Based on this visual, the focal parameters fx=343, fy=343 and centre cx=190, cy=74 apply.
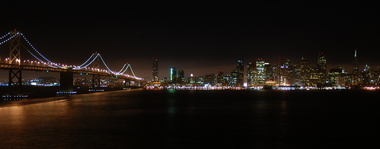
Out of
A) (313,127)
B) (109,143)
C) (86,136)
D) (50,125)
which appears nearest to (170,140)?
(109,143)

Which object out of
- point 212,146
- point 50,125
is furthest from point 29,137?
point 212,146

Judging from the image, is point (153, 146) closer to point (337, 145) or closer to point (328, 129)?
point (337, 145)

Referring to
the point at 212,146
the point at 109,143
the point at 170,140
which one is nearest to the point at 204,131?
the point at 170,140

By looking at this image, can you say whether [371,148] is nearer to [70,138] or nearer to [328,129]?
[328,129]

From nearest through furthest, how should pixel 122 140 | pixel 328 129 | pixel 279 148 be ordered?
pixel 279 148 → pixel 122 140 → pixel 328 129

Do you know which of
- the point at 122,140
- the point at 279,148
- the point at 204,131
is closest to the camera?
the point at 279,148

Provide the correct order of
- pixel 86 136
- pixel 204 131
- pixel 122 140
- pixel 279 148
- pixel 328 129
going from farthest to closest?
1. pixel 328 129
2. pixel 204 131
3. pixel 86 136
4. pixel 122 140
5. pixel 279 148

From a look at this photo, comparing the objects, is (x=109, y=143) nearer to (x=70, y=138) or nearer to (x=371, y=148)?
(x=70, y=138)

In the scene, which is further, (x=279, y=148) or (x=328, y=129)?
(x=328, y=129)

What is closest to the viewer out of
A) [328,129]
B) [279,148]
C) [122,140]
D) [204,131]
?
[279,148]
